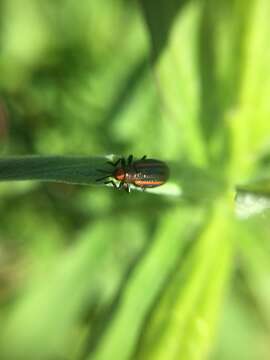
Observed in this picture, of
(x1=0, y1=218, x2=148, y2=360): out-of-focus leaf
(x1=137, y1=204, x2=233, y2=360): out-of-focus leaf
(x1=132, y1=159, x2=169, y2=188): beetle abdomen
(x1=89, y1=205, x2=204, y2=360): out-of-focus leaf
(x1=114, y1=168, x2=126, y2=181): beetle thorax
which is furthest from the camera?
(x1=0, y1=218, x2=148, y2=360): out-of-focus leaf

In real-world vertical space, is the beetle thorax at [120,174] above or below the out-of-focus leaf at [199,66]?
below

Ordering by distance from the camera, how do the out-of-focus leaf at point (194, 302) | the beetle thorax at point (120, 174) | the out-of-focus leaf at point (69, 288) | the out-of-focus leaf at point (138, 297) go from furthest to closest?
1. the out-of-focus leaf at point (69, 288)
2. the out-of-focus leaf at point (138, 297)
3. the beetle thorax at point (120, 174)
4. the out-of-focus leaf at point (194, 302)

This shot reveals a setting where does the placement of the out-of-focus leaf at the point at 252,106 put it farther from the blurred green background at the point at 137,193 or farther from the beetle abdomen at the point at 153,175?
the beetle abdomen at the point at 153,175

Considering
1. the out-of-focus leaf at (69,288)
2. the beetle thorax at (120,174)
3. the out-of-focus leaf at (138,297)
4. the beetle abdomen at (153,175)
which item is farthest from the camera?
the out-of-focus leaf at (69,288)

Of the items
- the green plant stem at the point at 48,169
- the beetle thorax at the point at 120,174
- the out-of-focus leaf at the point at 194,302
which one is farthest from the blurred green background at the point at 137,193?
the green plant stem at the point at 48,169

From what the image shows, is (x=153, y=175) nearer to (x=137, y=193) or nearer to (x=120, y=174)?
(x=120, y=174)

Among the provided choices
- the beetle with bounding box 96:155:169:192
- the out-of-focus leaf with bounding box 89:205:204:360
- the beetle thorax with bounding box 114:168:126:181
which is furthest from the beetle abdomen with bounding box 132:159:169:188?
the out-of-focus leaf with bounding box 89:205:204:360

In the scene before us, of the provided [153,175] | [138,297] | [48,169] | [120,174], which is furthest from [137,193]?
[48,169]

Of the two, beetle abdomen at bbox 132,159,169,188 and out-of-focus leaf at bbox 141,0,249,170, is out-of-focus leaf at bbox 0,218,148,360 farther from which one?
beetle abdomen at bbox 132,159,169,188
